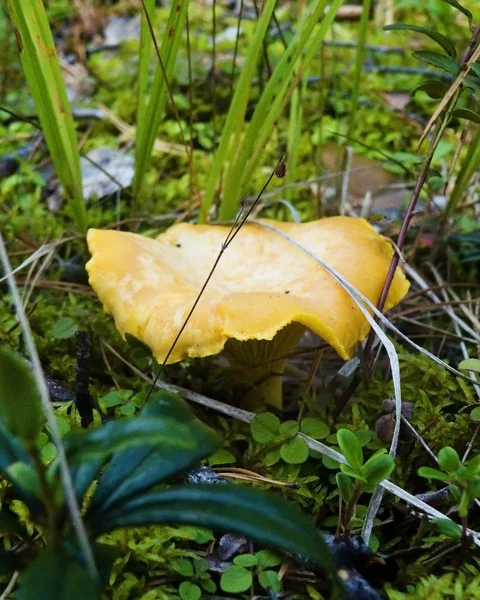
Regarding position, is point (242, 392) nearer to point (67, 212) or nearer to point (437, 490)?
point (437, 490)

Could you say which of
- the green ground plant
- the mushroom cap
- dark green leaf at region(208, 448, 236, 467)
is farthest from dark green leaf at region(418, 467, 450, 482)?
dark green leaf at region(208, 448, 236, 467)

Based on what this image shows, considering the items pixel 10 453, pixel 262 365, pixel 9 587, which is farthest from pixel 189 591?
pixel 262 365

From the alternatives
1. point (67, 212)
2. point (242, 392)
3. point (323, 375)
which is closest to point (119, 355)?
point (242, 392)

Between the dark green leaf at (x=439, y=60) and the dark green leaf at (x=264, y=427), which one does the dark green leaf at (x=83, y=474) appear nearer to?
the dark green leaf at (x=264, y=427)

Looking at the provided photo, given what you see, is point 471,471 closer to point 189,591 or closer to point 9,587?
point 189,591

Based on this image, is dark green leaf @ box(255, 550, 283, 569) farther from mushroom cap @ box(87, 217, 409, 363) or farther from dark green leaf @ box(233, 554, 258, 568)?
mushroom cap @ box(87, 217, 409, 363)

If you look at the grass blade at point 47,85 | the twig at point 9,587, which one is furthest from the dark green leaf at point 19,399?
the grass blade at point 47,85

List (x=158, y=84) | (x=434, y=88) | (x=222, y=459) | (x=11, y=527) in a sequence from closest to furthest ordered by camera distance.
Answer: (x=11, y=527) < (x=222, y=459) < (x=434, y=88) < (x=158, y=84)
